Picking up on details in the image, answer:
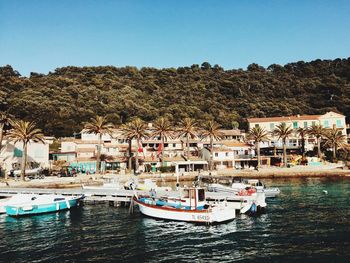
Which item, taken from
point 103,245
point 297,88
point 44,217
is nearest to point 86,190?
point 44,217

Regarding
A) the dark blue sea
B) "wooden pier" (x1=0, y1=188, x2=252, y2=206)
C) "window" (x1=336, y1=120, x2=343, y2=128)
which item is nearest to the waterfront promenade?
"wooden pier" (x1=0, y1=188, x2=252, y2=206)

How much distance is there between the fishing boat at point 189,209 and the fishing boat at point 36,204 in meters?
9.93

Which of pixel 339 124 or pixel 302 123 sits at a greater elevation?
pixel 302 123

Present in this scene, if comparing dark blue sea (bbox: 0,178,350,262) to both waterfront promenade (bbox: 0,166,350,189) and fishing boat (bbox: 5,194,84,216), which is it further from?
waterfront promenade (bbox: 0,166,350,189)

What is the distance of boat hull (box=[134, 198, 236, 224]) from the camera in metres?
29.7

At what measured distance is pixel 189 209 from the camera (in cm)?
3117

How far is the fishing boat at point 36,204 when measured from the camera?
36094 millimetres

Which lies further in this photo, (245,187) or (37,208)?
(245,187)

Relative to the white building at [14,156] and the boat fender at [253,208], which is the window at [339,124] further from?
the white building at [14,156]

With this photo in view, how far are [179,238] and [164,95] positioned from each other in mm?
121326

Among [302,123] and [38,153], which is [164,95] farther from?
[38,153]

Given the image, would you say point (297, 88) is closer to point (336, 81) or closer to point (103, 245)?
point (336, 81)

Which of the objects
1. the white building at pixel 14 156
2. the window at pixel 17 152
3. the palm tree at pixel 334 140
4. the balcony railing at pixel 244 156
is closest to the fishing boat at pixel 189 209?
the white building at pixel 14 156

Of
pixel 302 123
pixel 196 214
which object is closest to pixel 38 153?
pixel 196 214
